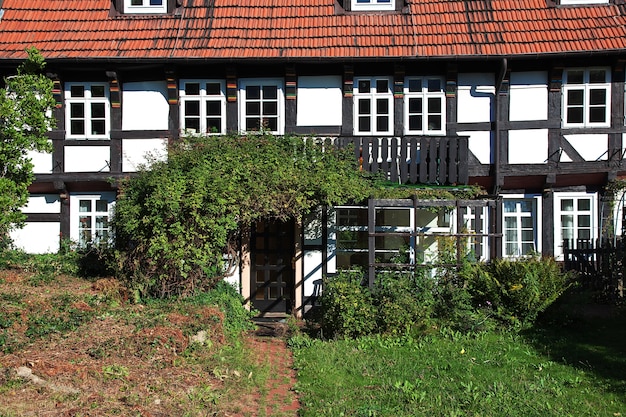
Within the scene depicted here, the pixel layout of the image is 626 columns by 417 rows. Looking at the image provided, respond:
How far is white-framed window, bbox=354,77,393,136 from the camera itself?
14.5m

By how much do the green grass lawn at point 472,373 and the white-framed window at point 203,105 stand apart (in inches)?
239

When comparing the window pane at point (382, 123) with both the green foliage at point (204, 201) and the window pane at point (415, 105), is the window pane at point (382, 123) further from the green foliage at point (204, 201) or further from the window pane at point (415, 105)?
the green foliage at point (204, 201)

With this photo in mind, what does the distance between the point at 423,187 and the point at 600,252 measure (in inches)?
148

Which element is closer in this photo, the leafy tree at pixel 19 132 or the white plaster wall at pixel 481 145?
the leafy tree at pixel 19 132

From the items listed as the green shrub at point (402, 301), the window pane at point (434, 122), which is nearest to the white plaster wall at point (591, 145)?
the window pane at point (434, 122)

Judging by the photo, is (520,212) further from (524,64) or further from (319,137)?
(319,137)

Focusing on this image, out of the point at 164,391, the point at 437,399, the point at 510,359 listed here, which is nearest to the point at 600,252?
the point at 510,359

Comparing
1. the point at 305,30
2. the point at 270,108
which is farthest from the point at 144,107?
the point at 305,30

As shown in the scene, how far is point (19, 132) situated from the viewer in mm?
11312

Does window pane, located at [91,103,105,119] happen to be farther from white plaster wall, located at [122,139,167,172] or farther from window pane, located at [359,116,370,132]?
window pane, located at [359,116,370,132]

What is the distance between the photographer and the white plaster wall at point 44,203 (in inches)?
582

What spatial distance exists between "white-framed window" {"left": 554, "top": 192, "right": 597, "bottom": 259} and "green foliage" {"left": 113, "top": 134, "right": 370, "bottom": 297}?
5013 millimetres

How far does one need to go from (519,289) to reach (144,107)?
9.12 m

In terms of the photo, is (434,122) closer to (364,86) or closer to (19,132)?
(364,86)
